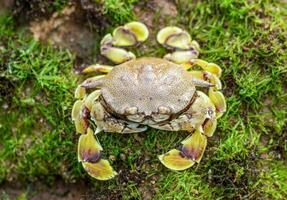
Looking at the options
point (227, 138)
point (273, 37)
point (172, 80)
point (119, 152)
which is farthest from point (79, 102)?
point (273, 37)

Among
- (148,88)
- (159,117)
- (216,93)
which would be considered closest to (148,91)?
(148,88)

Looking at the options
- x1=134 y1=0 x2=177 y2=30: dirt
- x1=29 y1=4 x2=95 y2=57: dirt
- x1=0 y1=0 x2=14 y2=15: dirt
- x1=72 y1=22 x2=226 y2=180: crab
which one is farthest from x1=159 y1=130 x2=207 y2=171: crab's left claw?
x1=0 y1=0 x2=14 y2=15: dirt

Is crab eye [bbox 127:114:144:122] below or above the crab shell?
below

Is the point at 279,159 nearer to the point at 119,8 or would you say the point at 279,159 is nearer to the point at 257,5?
the point at 257,5

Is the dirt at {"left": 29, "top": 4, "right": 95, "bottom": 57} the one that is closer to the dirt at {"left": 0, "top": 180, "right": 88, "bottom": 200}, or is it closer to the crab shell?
the crab shell

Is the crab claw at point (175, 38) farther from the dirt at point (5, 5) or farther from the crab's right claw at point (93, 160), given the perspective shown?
the dirt at point (5, 5)
